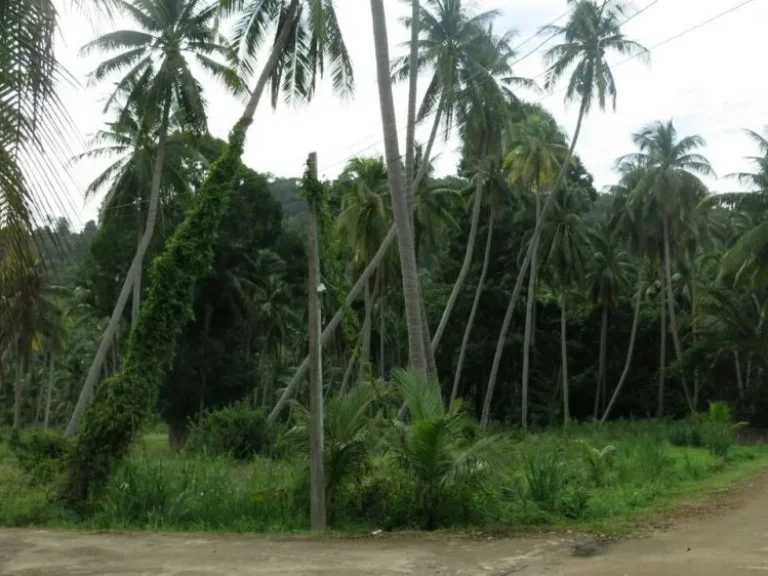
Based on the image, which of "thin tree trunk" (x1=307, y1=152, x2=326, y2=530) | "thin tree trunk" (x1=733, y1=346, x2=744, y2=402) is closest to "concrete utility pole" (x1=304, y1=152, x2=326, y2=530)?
"thin tree trunk" (x1=307, y1=152, x2=326, y2=530)

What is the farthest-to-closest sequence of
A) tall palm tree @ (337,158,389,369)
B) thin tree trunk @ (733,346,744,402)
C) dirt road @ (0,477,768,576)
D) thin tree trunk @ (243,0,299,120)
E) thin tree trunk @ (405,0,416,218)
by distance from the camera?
thin tree trunk @ (733,346,744,402), tall palm tree @ (337,158,389,369), thin tree trunk @ (405,0,416,218), thin tree trunk @ (243,0,299,120), dirt road @ (0,477,768,576)

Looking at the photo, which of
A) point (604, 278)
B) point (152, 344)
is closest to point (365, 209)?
point (152, 344)

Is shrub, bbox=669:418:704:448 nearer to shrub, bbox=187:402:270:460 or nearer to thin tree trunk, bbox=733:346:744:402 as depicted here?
thin tree trunk, bbox=733:346:744:402

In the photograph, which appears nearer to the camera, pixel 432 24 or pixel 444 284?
pixel 432 24

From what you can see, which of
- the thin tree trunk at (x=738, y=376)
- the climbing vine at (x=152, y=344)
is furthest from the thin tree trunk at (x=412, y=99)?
the thin tree trunk at (x=738, y=376)

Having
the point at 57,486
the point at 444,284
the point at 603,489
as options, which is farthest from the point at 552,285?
the point at 57,486

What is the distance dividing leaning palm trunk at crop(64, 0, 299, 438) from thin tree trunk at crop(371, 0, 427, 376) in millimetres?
3515

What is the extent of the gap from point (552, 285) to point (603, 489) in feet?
104

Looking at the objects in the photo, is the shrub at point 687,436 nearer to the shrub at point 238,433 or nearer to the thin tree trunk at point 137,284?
the shrub at point 238,433

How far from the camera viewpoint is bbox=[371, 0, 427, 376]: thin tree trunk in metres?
17.8

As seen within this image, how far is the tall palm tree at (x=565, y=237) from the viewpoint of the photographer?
143 feet

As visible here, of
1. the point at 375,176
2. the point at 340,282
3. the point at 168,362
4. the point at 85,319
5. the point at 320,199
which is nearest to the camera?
the point at 320,199

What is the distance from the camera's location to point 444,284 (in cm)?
4869

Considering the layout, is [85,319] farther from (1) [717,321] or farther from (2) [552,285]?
(1) [717,321]
